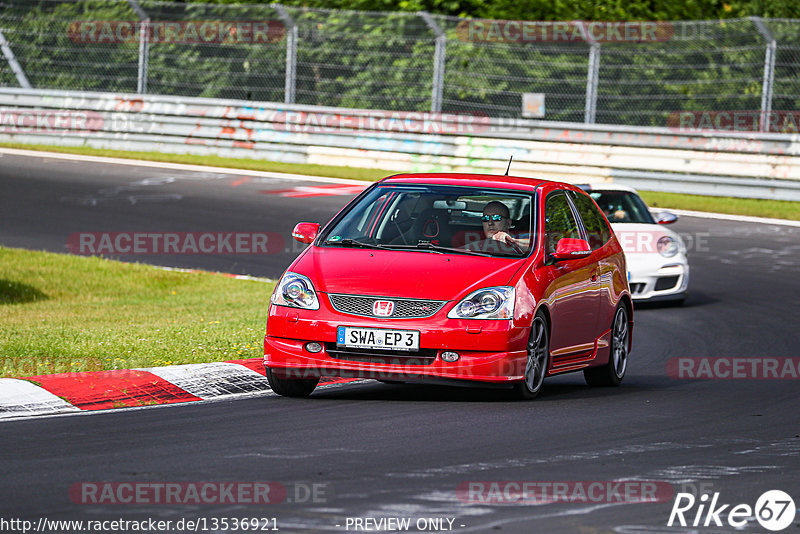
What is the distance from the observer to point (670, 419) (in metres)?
8.66

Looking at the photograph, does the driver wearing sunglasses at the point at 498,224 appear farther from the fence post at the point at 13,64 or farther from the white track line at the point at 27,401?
the fence post at the point at 13,64

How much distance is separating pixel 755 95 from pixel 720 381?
13320 mm

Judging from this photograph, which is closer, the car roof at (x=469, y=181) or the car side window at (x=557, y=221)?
the car side window at (x=557, y=221)

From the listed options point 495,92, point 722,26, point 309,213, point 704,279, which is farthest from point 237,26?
point 704,279

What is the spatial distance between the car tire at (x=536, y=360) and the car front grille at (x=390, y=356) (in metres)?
0.67

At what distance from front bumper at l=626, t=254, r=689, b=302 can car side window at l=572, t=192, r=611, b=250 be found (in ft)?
15.3

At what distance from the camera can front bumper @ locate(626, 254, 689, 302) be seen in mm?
15633

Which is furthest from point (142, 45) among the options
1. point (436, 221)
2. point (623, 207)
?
point (436, 221)

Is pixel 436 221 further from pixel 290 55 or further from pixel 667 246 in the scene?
pixel 290 55

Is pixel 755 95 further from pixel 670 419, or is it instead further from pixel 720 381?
pixel 670 419

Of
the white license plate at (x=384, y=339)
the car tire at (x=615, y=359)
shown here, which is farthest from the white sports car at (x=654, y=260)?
the white license plate at (x=384, y=339)

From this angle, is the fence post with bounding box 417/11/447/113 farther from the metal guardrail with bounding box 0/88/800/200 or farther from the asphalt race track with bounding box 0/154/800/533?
the asphalt race track with bounding box 0/154/800/533

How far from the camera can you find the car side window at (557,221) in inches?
387

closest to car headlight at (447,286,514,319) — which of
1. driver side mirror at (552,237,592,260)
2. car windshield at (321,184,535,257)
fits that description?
car windshield at (321,184,535,257)
